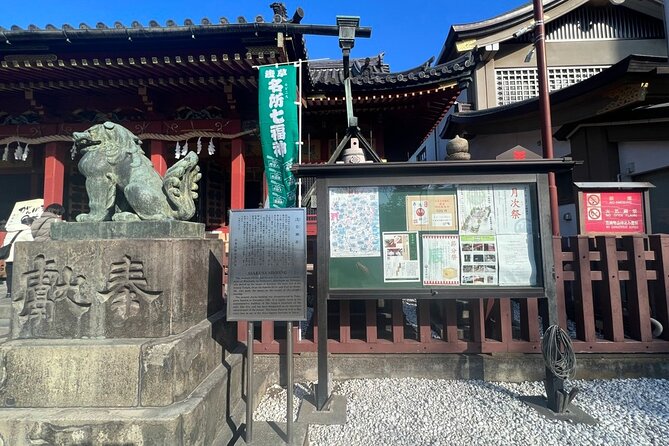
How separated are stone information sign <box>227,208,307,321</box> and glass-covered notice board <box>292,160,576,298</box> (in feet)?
2.06

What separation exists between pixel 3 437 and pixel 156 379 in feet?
3.44

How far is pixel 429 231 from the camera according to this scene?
10.7 feet

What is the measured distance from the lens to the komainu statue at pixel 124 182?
2744 millimetres

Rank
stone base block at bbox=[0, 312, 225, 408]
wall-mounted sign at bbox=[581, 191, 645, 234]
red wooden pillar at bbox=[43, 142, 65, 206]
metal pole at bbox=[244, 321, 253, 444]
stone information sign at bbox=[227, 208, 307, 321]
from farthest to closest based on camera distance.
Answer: red wooden pillar at bbox=[43, 142, 65, 206]
wall-mounted sign at bbox=[581, 191, 645, 234]
stone information sign at bbox=[227, 208, 307, 321]
metal pole at bbox=[244, 321, 253, 444]
stone base block at bbox=[0, 312, 225, 408]

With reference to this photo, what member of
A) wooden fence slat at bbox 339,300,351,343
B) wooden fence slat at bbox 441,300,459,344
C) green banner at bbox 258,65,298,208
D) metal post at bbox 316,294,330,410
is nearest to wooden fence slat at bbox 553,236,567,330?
wooden fence slat at bbox 441,300,459,344

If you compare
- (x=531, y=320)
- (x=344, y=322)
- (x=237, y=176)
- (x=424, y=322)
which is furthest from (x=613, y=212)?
(x=237, y=176)

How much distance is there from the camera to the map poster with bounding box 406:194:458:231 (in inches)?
129

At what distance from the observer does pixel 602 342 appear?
351 centimetres

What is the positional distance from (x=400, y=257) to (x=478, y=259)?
78cm

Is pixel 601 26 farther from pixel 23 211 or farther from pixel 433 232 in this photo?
pixel 23 211

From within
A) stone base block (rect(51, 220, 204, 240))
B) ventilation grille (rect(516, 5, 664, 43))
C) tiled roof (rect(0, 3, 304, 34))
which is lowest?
stone base block (rect(51, 220, 204, 240))

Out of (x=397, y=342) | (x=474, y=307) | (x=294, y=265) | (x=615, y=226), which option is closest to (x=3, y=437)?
(x=294, y=265)

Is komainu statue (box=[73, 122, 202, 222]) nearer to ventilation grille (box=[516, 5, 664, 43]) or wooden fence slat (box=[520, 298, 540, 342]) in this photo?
wooden fence slat (box=[520, 298, 540, 342])

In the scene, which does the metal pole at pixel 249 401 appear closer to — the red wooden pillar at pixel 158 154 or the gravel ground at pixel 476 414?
the gravel ground at pixel 476 414
